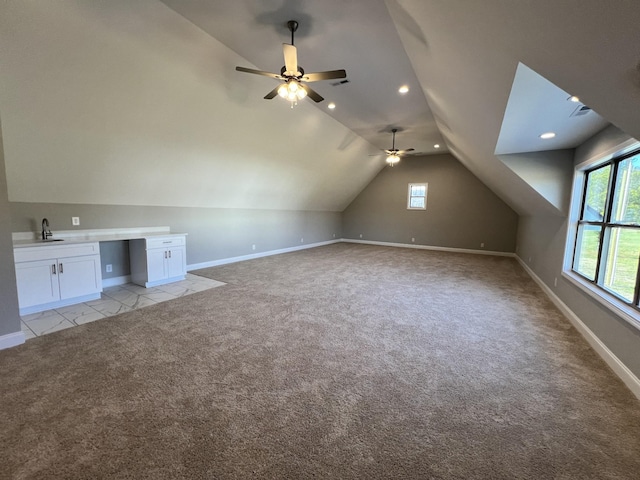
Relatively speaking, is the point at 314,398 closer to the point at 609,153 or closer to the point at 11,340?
the point at 11,340

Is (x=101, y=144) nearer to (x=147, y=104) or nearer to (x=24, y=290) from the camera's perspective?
(x=147, y=104)

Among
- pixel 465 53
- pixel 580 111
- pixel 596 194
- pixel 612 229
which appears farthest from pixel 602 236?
pixel 465 53

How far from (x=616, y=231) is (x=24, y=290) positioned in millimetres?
6849

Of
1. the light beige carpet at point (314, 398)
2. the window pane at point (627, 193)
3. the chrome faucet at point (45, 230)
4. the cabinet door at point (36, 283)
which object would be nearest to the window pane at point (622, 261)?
the window pane at point (627, 193)

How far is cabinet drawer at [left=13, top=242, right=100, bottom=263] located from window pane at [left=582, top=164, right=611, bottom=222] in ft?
21.7

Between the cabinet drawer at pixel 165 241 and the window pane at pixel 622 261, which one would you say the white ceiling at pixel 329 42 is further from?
the window pane at pixel 622 261

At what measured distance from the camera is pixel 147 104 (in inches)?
138

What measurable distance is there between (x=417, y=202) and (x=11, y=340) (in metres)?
9.79

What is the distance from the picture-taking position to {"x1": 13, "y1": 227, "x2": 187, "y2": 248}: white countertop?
11.8 ft

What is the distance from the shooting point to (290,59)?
2771mm

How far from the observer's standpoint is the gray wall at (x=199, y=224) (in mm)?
3961

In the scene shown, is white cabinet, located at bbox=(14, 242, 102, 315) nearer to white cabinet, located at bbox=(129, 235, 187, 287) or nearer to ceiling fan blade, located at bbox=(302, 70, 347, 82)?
white cabinet, located at bbox=(129, 235, 187, 287)

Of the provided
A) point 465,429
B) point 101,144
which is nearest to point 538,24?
point 465,429

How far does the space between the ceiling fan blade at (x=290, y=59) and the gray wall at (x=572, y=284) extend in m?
3.29
